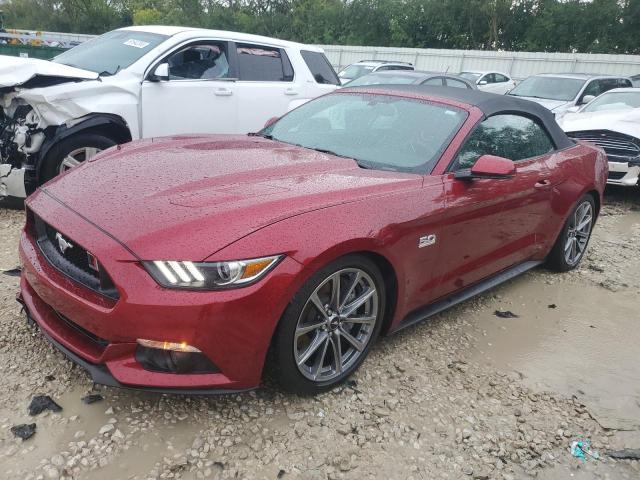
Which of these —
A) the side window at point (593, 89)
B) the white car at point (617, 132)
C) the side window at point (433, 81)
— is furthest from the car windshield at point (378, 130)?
the side window at point (593, 89)

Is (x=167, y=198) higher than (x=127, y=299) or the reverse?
higher

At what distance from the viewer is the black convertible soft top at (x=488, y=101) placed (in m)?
3.63

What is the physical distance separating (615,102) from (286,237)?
27.8 ft

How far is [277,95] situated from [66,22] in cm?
5965

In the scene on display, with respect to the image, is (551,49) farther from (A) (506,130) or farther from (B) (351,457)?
(B) (351,457)

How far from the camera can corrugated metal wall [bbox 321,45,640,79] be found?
25.2 meters

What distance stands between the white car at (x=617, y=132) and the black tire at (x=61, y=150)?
6.14m

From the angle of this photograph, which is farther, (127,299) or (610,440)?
(610,440)

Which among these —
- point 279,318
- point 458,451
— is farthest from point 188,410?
point 458,451

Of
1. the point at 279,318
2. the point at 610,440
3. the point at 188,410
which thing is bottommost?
the point at 610,440

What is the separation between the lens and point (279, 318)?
238cm

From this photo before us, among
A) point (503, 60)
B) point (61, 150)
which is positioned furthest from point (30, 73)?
point (503, 60)

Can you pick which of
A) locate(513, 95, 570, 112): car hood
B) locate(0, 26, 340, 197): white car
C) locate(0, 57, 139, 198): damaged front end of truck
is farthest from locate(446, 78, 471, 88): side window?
locate(0, 57, 139, 198): damaged front end of truck

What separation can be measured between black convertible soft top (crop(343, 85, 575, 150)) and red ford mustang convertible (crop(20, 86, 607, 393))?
2cm
